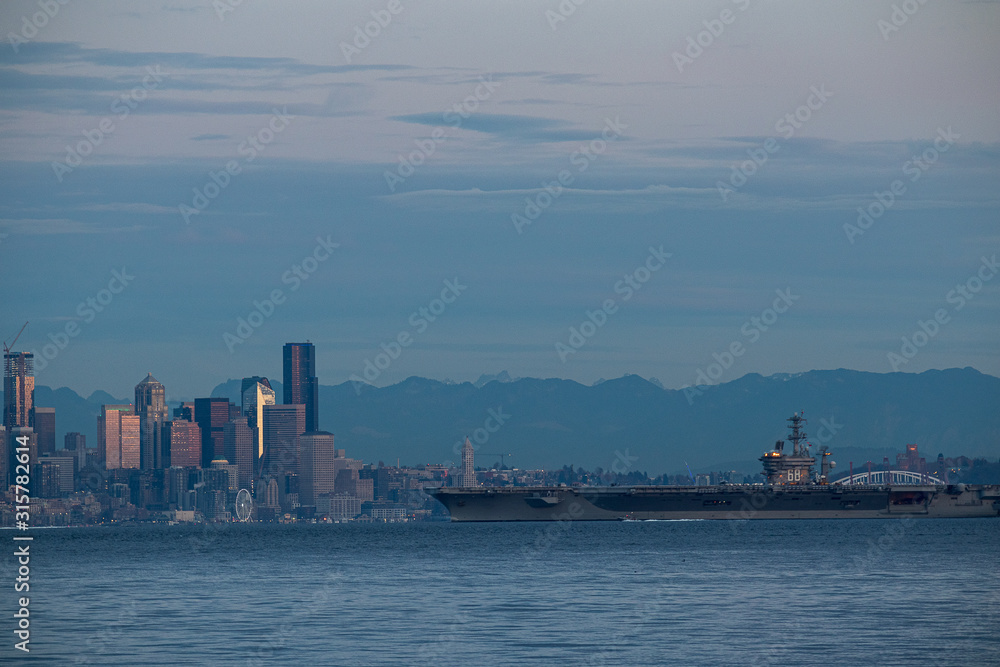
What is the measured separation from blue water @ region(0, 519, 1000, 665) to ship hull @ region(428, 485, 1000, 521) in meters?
50.2

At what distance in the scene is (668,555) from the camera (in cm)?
7788

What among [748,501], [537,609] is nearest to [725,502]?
[748,501]

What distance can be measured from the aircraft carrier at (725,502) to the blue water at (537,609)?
165 ft

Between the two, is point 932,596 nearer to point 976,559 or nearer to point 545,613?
point 545,613

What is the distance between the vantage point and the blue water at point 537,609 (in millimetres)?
34719

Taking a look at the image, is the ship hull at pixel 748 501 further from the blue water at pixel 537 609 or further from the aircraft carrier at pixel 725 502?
the blue water at pixel 537 609

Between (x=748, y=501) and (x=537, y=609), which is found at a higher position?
(x=537, y=609)

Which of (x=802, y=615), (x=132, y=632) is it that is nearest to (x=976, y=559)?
(x=802, y=615)

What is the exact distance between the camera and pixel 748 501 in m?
135

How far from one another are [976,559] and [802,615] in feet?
106

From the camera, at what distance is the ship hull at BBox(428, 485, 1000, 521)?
135 m

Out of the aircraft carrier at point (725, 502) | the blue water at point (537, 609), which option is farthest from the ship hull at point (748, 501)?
the blue water at point (537, 609)

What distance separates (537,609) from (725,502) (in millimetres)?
93223

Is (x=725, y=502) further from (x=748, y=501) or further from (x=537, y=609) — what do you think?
(x=537, y=609)
